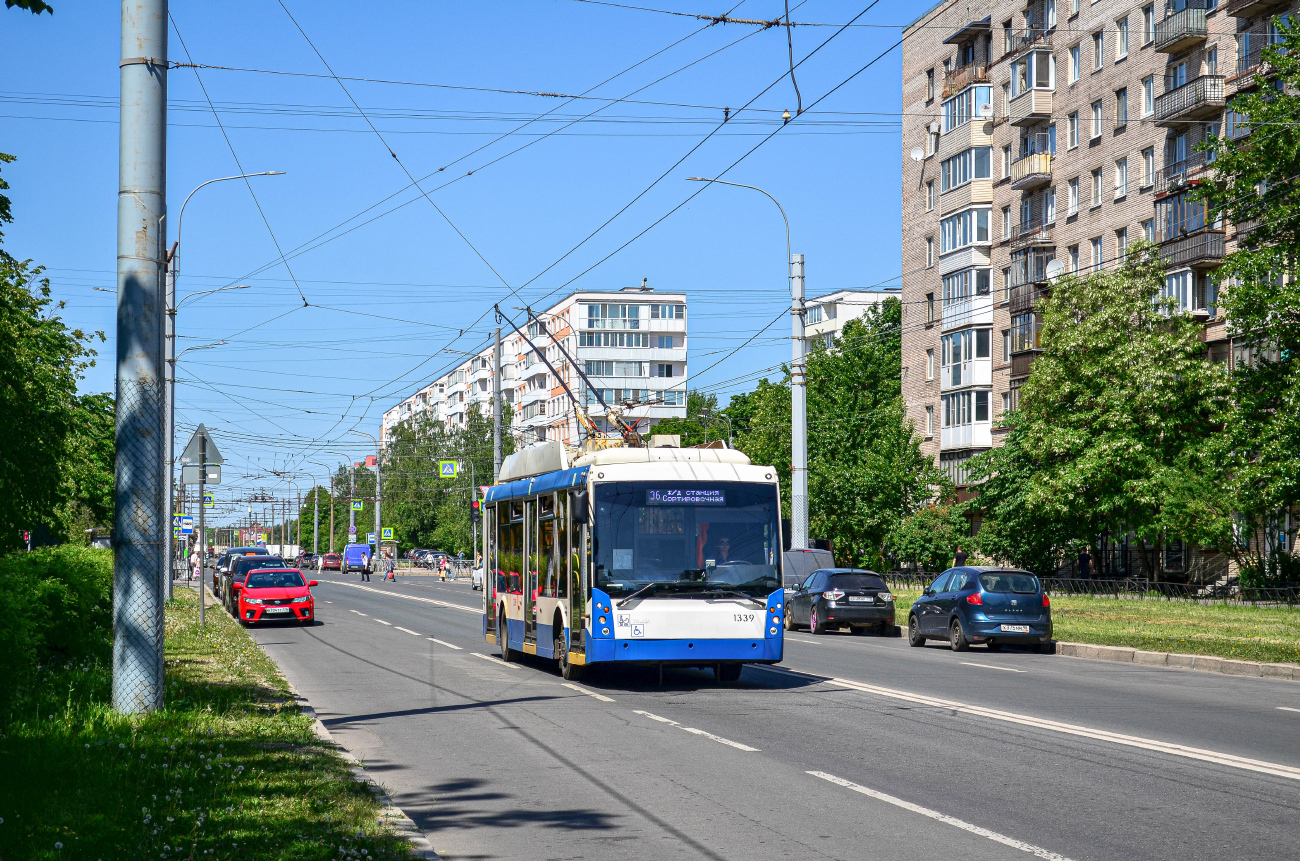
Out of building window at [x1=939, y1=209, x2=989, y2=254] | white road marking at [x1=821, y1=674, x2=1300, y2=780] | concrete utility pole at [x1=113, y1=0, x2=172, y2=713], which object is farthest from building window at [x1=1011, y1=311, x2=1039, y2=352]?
concrete utility pole at [x1=113, y1=0, x2=172, y2=713]

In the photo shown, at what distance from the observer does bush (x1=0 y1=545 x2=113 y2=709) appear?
11.9m

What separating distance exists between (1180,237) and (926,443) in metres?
18.7

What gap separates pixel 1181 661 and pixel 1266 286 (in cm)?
1672

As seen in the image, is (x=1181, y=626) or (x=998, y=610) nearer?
(x=998, y=610)

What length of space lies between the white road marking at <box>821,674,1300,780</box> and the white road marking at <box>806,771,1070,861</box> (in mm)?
2868

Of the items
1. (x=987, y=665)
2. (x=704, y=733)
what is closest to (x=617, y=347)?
(x=987, y=665)

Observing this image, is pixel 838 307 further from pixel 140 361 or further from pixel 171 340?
pixel 140 361

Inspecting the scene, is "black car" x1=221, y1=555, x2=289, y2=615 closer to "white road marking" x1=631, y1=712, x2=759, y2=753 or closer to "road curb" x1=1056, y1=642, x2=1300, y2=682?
"road curb" x1=1056, y1=642, x2=1300, y2=682

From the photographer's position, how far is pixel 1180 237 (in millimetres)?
49094

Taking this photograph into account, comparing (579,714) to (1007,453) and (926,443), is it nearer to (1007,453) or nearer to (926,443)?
(1007,453)

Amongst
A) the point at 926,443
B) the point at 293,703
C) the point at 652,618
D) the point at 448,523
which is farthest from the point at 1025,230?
the point at 448,523

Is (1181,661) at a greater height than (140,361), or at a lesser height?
lesser

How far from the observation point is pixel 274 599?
112 ft

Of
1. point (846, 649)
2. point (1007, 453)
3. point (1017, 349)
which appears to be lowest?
point (846, 649)
